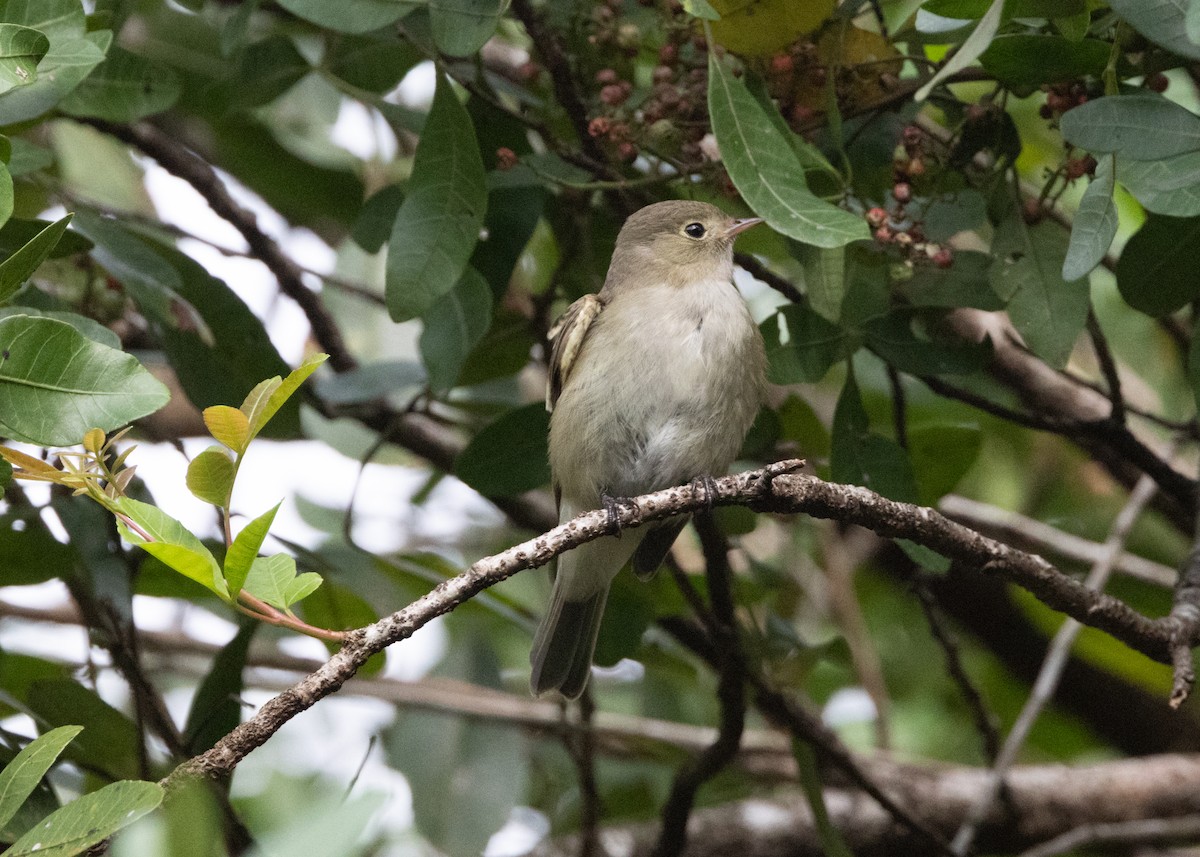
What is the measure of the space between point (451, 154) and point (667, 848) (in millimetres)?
2137

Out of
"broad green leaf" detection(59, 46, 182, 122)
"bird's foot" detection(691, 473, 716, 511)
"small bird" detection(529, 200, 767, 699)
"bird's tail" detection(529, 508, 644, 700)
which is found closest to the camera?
"bird's foot" detection(691, 473, 716, 511)

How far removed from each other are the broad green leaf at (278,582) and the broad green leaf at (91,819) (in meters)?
0.33

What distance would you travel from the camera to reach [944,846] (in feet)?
13.5

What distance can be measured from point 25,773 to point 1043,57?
2240 mm

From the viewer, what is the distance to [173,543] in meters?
2.05

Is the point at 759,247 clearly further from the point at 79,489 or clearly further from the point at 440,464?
the point at 79,489

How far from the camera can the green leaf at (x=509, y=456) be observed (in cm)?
371

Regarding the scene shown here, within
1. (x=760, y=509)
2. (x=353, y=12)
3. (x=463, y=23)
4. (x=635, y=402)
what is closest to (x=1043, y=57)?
(x=760, y=509)

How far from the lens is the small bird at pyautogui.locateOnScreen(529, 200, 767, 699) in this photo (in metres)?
3.88

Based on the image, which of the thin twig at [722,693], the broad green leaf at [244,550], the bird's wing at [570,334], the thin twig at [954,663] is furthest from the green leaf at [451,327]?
the thin twig at [954,663]

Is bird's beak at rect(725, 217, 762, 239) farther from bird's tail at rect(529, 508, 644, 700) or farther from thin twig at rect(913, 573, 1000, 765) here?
thin twig at rect(913, 573, 1000, 765)

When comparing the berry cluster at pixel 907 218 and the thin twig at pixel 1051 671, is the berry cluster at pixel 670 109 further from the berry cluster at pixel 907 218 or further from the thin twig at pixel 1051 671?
the thin twig at pixel 1051 671

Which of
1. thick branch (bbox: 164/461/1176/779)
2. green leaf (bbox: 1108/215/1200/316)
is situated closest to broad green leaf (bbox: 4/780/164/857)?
thick branch (bbox: 164/461/1176/779)

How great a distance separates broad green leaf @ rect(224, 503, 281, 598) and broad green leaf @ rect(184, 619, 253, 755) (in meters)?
1.58
